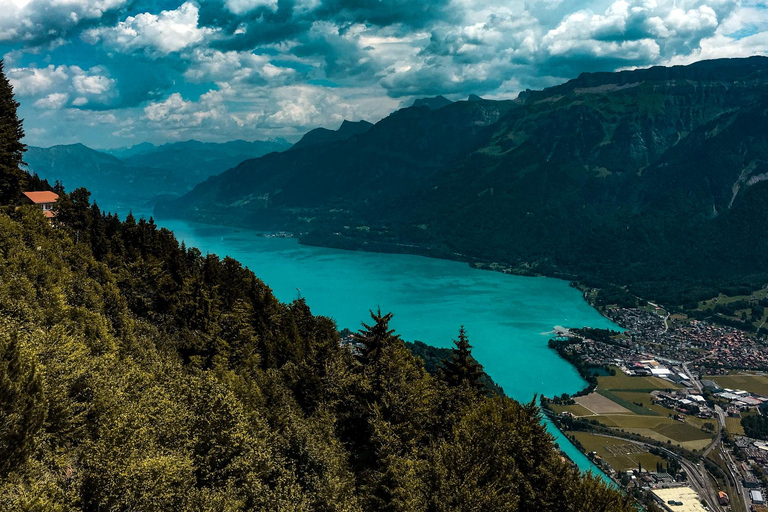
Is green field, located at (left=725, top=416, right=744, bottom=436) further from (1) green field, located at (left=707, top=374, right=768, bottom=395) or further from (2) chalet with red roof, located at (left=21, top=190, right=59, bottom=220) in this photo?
(2) chalet with red roof, located at (left=21, top=190, right=59, bottom=220)

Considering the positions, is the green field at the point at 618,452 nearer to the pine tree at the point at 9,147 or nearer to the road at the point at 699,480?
the road at the point at 699,480

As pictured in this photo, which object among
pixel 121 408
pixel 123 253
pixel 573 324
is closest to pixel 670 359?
pixel 573 324

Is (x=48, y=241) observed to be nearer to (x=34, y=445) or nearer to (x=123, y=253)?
(x=123, y=253)

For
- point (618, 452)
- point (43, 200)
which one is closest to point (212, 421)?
point (43, 200)

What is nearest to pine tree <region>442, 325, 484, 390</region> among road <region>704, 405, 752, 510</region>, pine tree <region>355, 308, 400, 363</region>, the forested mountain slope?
the forested mountain slope

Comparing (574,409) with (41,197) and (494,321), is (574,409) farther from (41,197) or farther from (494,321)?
(41,197)

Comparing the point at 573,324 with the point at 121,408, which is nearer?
the point at 121,408
